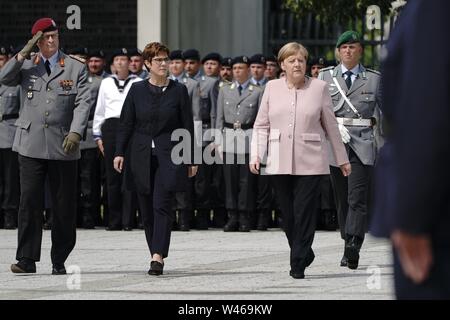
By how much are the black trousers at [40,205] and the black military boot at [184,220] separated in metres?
5.83

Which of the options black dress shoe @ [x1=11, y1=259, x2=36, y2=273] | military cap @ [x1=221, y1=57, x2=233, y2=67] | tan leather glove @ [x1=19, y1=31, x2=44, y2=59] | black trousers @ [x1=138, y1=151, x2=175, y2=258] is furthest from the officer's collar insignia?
military cap @ [x1=221, y1=57, x2=233, y2=67]

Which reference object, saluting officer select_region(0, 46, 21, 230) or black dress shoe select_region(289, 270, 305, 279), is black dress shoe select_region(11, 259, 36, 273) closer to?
black dress shoe select_region(289, 270, 305, 279)

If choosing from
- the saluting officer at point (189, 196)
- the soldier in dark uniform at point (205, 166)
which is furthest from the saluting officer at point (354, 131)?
the soldier in dark uniform at point (205, 166)

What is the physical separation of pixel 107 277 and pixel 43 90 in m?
1.60

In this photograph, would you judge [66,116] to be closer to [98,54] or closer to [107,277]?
[107,277]

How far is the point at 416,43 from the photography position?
3.62 metres

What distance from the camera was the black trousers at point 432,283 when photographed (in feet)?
12.0

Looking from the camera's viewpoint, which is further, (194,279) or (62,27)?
(62,27)

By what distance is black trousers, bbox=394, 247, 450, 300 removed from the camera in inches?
144

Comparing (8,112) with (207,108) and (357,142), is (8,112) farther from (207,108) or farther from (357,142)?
(357,142)

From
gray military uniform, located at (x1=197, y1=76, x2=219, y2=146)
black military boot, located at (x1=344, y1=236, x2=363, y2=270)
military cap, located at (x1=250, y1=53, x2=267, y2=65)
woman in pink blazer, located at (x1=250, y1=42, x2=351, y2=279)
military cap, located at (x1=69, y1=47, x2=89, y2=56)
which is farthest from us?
military cap, located at (x1=69, y1=47, x2=89, y2=56)

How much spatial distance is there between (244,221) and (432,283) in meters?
13.4
